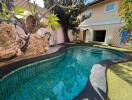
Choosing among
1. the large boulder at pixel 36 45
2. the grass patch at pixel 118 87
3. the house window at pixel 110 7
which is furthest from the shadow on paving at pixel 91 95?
the house window at pixel 110 7

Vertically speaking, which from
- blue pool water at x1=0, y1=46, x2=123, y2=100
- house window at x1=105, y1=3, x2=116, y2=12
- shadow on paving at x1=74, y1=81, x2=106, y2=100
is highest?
house window at x1=105, y1=3, x2=116, y2=12

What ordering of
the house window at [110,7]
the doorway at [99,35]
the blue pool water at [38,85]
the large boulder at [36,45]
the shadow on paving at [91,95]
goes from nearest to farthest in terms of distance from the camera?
the shadow on paving at [91,95] < the blue pool water at [38,85] < the large boulder at [36,45] < the house window at [110,7] < the doorway at [99,35]

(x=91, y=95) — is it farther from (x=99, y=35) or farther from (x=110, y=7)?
(x=99, y=35)

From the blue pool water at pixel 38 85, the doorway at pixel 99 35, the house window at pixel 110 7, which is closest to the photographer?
the blue pool water at pixel 38 85

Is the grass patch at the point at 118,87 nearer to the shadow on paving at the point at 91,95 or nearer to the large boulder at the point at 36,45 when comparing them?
the shadow on paving at the point at 91,95

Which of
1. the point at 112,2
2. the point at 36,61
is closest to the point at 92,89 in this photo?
the point at 36,61

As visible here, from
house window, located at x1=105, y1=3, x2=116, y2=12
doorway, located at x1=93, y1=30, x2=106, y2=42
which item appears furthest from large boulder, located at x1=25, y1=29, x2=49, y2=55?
doorway, located at x1=93, y1=30, x2=106, y2=42

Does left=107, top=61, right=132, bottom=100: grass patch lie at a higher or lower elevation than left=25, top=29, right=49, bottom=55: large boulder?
lower

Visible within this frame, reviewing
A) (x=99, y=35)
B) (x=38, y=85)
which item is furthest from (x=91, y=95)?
(x=99, y=35)

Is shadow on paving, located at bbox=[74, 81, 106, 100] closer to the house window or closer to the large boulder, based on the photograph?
the large boulder

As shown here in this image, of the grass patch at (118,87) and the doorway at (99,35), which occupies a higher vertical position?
the doorway at (99,35)

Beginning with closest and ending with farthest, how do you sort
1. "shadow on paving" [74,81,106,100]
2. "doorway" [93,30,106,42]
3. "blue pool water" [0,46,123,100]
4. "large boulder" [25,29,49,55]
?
"shadow on paving" [74,81,106,100], "blue pool water" [0,46,123,100], "large boulder" [25,29,49,55], "doorway" [93,30,106,42]

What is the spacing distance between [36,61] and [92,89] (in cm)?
525

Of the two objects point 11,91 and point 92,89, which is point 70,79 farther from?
point 11,91
